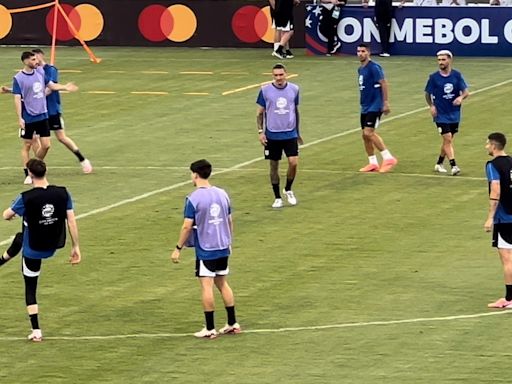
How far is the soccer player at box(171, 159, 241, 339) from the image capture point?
53.9 ft

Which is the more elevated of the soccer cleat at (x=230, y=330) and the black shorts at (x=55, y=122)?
the black shorts at (x=55, y=122)

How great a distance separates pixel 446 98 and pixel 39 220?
38.6ft

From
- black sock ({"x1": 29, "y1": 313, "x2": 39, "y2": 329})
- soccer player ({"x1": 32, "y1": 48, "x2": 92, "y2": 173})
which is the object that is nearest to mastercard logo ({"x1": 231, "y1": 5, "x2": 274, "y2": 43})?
soccer player ({"x1": 32, "y1": 48, "x2": 92, "y2": 173})

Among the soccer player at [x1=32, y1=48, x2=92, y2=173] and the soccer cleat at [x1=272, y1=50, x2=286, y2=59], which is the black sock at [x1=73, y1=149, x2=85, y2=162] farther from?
the soccer cleat at [x1=272, y1=50, x2=286, y2=59]

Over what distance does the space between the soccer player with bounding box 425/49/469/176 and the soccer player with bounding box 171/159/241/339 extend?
415 inches

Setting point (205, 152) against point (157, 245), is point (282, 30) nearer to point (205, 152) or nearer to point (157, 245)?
point (205, 152)

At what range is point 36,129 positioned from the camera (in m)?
26.5

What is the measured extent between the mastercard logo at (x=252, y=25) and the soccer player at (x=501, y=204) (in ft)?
92.6

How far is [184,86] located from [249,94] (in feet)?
7.98

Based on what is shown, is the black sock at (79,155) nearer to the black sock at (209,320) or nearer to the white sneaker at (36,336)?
the white sneaker at (36,336)

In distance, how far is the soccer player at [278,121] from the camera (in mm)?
23875

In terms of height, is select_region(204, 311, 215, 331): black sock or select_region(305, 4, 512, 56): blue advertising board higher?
select_region(204, 311, 215, 331): black sock

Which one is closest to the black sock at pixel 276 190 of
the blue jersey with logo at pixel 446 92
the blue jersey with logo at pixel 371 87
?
the blue jersey with logo at pixel 371 87

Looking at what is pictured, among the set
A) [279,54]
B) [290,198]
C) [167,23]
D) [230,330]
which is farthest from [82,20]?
[230,330]
